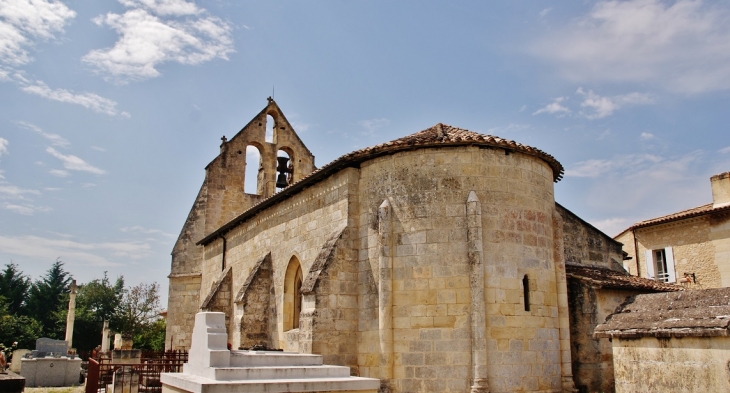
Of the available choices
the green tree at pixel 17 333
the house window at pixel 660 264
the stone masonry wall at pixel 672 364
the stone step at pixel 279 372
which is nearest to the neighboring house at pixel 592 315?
the stone masonry wall at pixel 672 364

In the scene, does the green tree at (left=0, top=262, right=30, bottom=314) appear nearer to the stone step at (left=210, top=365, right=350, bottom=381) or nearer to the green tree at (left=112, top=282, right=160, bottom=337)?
the green tree at (left=112, top=282, right=160, bottom=337)

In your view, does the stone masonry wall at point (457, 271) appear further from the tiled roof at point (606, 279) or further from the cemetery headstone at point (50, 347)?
the cemetery headstone at point (50, 347)

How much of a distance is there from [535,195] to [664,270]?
1177 cm

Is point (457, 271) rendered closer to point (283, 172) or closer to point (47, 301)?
point (283, 172)

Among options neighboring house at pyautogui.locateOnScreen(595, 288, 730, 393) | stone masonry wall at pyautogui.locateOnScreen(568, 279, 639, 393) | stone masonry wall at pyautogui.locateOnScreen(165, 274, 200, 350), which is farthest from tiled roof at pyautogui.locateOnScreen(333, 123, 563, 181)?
stone masonry wall at pyautogui.locateOnScreen(165, 274, 200, 350)

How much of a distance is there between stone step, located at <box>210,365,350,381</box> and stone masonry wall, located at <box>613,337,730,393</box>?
11.7ft

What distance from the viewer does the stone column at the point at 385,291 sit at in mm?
11398

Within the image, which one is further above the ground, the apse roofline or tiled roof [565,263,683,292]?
the apse roofline

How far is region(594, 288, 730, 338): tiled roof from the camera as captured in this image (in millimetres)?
6641

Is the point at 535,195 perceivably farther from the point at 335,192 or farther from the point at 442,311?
the point at 335,192

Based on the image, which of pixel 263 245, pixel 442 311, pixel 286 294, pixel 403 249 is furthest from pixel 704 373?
pixel 263 245

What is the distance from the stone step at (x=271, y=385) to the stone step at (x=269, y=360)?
1.62 ft

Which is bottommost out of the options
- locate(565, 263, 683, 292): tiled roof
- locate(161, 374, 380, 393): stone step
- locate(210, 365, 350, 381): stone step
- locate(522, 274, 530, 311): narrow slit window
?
locate(161, 374, 380, 393): stone step

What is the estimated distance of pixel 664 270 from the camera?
69.4ft
